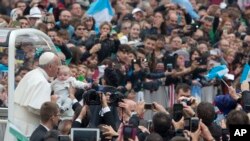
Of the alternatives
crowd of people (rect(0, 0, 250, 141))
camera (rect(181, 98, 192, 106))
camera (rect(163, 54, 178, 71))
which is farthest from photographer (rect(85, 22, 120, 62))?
camera (rect(181, 98, 192, 106))

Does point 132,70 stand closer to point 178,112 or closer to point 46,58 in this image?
point 46,58

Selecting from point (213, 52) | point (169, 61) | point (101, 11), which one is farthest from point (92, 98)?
point (101, 11)

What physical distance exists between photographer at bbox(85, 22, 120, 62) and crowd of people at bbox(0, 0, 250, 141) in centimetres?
2

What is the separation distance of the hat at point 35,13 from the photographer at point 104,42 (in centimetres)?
142

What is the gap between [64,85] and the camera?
2175cm

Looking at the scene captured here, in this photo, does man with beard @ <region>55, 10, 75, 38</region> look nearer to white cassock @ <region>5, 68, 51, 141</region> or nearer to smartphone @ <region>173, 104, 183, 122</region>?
white cassock @ <region>5, 68, 51, 141</region>

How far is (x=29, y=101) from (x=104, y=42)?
26.9ft

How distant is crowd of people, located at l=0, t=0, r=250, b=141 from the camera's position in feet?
60.8

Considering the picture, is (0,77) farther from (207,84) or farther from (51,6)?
(51,6)

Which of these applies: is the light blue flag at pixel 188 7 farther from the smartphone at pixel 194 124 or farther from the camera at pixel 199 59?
the smartphone at pixel 194 124

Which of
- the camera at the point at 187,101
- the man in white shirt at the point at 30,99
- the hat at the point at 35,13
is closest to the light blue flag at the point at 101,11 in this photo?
the hat at the point at 35,13

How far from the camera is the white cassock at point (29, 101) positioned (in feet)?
63.9

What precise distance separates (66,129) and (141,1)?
15281 mm

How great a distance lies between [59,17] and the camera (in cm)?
3053
